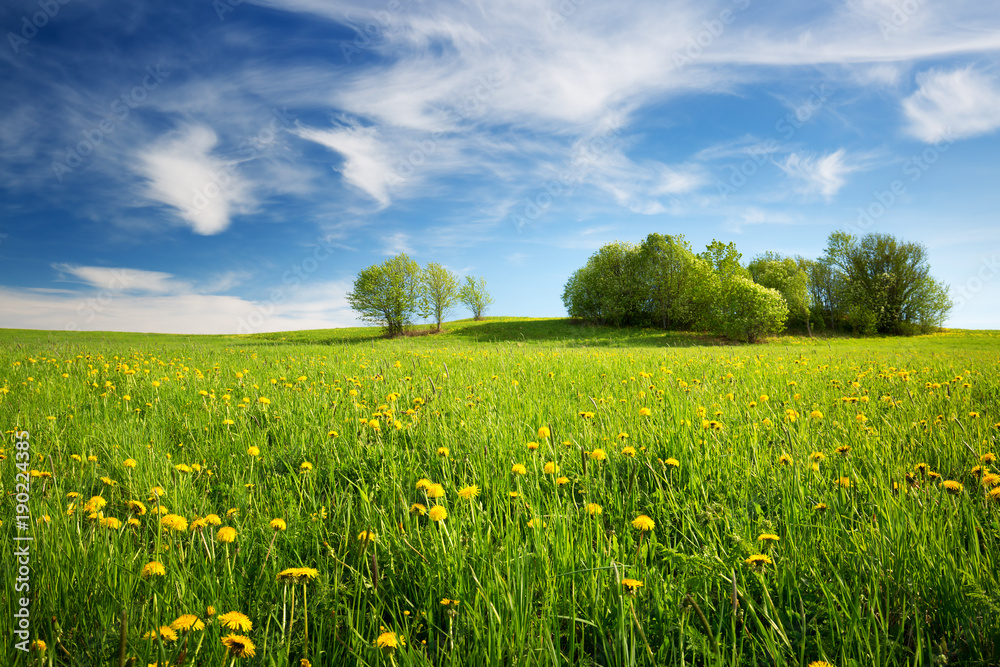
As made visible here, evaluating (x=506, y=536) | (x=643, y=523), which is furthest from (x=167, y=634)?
(x=643, y=523)

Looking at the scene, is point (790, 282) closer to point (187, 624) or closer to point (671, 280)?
point (671, 280)

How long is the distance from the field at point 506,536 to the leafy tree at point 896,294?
5445 centimetres

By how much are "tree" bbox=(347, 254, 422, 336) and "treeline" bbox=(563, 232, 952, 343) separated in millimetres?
20138

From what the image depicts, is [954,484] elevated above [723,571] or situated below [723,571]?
above

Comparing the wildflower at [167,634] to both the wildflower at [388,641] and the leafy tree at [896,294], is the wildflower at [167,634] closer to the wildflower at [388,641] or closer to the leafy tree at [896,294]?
the wildflower at [388,641]

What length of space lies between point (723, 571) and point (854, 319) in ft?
189

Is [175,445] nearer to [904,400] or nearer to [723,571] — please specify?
[723,571]

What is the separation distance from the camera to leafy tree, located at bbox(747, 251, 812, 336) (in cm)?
4681

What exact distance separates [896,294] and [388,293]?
54335 millimetres

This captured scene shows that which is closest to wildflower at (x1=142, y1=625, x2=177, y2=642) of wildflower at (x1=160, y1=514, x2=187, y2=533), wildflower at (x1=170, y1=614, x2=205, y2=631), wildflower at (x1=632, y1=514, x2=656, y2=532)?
wildflower at (x1=170, y1=614, x2=205, y2=631)

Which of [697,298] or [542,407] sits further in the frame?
[697,298]

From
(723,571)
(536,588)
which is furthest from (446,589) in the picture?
(723,571)

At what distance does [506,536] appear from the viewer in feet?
5.69

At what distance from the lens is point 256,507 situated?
7.57 feet
